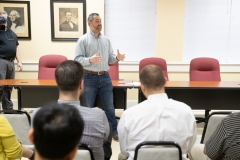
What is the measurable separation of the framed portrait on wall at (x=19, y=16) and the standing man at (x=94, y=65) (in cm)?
222

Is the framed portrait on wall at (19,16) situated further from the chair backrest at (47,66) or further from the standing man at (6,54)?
the chair backrest at (47,66)

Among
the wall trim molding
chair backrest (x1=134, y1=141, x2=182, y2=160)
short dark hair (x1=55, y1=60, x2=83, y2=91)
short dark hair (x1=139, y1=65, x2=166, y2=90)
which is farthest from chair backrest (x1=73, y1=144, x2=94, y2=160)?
the wall trim molding

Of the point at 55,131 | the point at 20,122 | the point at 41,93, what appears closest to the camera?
the point at 55,131

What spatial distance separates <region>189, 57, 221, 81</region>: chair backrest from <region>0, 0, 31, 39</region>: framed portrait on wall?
9.89ft

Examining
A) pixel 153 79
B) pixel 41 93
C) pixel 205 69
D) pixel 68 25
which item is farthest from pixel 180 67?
pixel 153 79

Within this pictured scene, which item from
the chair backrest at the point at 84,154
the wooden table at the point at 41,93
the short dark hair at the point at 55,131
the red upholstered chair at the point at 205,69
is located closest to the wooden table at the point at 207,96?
the wooden table at the point at 41,93

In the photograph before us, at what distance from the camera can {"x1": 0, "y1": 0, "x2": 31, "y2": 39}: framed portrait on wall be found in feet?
15.4

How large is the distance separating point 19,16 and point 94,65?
2541 millimetres

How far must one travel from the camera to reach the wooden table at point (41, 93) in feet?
10.9

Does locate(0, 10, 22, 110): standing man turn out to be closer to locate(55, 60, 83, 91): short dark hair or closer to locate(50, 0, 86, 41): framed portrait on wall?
locate(50, 0, 86, 41): framed portrait on wall

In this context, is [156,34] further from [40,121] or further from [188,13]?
[40,121]

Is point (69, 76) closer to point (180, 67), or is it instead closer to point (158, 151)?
point (158, 151)

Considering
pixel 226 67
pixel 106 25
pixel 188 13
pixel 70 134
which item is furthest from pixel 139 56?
pixel 70 134

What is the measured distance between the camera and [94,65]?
9.70ft
